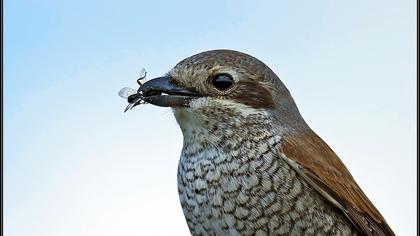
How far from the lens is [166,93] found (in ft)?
11.9

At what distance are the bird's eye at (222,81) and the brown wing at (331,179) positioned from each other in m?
0.50

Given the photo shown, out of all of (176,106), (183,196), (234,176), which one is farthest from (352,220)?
(176,106)

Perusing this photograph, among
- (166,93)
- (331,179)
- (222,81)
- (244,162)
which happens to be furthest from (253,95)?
(331,179)

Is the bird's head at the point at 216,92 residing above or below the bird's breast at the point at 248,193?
above

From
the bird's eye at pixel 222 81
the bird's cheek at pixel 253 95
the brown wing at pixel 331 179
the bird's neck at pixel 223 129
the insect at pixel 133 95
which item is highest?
the insect at pixel 133 95

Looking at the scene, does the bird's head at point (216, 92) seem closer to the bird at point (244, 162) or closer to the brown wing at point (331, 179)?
the bird at point (244, 162)

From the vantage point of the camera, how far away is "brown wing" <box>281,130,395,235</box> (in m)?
3.62

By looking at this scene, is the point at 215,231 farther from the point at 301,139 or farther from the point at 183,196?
the point at 301,139

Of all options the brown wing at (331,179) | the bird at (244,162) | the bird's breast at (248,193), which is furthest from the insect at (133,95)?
the brown wing at (331,179)

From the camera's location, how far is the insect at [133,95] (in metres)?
3.76

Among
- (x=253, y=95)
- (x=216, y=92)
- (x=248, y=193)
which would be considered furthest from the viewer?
(x=253, y=95)

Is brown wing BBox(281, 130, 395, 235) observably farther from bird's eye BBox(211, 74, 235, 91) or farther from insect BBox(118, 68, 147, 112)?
insect BBox(118, 68, 147, 112)

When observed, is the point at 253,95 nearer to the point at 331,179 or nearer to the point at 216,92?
the point at 216,92

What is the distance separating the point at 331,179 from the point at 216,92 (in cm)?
94
